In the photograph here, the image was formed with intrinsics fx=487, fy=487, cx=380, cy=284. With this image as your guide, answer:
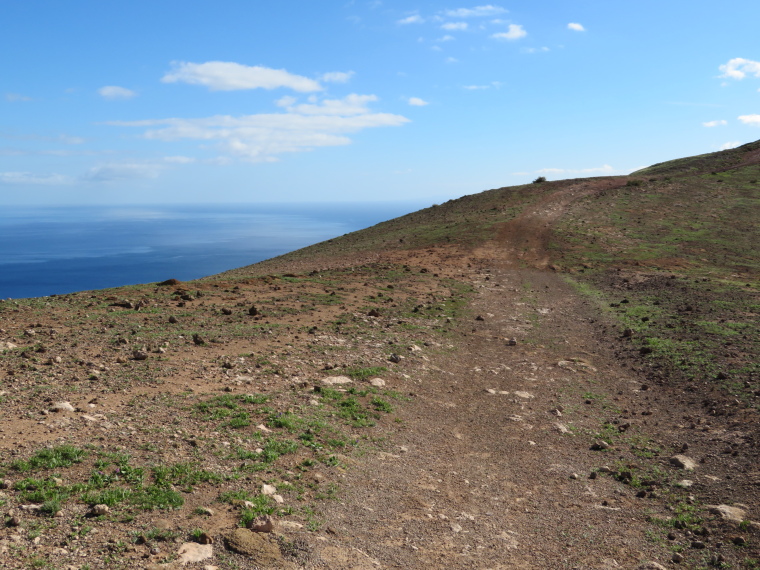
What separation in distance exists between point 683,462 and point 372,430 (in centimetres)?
641

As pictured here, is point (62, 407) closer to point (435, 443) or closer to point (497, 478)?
point (435, 443)

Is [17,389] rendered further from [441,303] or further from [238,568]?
[441,303]

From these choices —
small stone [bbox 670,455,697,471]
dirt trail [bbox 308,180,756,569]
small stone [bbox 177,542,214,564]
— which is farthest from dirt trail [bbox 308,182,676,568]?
small stone [bbox 177,542,214,564]

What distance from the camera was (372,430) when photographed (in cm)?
1064

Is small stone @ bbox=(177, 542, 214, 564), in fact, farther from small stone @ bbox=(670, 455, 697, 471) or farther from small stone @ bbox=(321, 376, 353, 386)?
small stone @ bbox=(670, 455, 697, 471)

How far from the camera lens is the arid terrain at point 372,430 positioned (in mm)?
6648

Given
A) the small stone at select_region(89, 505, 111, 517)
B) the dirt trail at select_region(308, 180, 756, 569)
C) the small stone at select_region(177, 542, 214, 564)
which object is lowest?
the dirt trail at select_region(308, 180, 756, 569)

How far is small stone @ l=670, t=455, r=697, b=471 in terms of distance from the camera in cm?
980

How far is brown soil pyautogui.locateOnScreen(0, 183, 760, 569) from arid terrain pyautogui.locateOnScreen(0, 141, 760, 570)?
47mm

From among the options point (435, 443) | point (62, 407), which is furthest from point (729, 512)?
point (62, 407)

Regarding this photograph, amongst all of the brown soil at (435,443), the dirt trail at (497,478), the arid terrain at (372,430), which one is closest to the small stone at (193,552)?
the arid terrain at (372,430)

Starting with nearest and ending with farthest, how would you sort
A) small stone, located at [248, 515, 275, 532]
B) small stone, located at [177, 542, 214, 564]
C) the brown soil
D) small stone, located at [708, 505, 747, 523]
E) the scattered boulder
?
small stone, located at [177, 542, 214, 564] → the scattered boulder → small stone, located at [248, 515, 275, 532] → the brown soil → small stone, located at [708, 505, 747, 523]

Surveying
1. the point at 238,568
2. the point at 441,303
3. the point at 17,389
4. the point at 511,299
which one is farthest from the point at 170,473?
the point at 511,299

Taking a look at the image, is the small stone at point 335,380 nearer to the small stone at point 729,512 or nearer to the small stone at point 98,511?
the small stone at point 98,511
